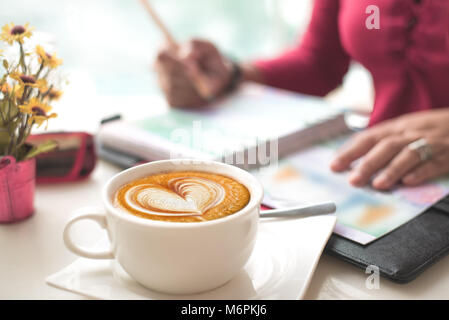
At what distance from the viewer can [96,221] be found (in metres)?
0.45

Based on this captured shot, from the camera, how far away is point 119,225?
0.41 m

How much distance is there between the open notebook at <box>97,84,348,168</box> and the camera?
2.37 feet

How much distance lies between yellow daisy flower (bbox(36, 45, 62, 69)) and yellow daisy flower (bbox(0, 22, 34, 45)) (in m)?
0.02

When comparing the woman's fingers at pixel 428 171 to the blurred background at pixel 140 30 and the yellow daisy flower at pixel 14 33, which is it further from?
the blurred background at pixel 140 30

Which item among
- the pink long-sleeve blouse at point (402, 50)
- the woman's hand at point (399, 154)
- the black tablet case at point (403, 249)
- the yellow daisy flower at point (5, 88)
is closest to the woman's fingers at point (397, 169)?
the woman's hand at point (399, 154)

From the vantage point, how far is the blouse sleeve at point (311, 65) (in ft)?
3.76

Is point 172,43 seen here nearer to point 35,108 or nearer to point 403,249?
point 35,108

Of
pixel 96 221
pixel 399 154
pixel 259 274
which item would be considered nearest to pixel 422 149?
pixel 399 154

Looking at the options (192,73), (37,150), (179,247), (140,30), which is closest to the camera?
(179,247)

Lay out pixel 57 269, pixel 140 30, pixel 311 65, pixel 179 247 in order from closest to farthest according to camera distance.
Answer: pixel 179 247
pixel 57 269
pixel 311 65
pixel 140 30

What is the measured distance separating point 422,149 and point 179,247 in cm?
46

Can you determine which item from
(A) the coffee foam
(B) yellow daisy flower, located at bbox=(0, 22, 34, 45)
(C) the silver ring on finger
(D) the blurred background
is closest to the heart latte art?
(A) the coffee foam

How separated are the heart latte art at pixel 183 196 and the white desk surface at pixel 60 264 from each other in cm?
11
